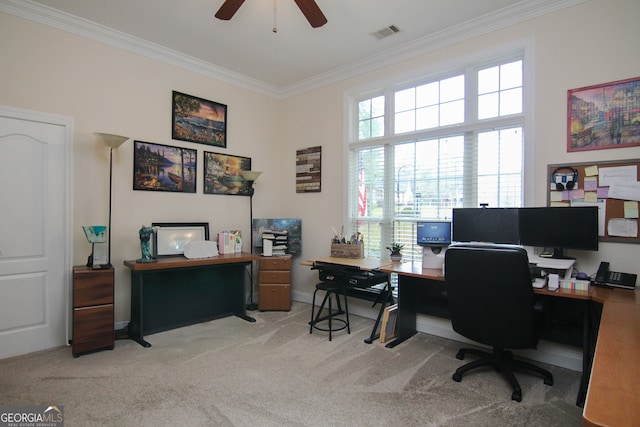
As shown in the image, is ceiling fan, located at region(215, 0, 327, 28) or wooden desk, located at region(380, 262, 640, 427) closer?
wooden desk, located at region(380, 262, 640, 427)

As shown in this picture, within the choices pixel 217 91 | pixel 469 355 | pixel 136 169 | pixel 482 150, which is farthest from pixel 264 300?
pixel 482 150

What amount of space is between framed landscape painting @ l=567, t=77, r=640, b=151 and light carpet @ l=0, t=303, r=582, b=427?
190cm

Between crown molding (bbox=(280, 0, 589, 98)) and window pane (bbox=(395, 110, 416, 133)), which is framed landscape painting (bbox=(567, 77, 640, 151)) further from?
window pane (bbox=(395, 110, 416, 133))

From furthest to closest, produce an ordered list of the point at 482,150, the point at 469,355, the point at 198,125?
the point at 198,125
the point at 482,150
the point at 469,355

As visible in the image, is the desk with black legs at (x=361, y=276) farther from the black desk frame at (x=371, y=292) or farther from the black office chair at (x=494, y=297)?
the black office chair at (x=494, y=297)

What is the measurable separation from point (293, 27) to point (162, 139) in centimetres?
196

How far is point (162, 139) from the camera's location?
3.91 metres

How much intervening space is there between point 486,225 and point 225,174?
3.21 meters

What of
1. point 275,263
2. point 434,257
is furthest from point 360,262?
point 275,263

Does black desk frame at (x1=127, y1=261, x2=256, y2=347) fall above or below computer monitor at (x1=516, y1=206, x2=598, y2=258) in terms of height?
below

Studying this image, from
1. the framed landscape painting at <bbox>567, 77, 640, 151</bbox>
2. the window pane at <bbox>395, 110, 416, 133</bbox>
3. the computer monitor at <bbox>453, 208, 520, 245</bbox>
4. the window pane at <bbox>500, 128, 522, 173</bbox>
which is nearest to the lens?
the framed landscape painting at <bbox>567, 77, 640, 151</bbox>

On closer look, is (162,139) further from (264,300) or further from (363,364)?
(363,364)

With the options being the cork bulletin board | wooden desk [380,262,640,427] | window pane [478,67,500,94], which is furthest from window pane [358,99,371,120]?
wooden desk [380,262,640,427]

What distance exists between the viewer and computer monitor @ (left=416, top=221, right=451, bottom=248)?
3219mm
